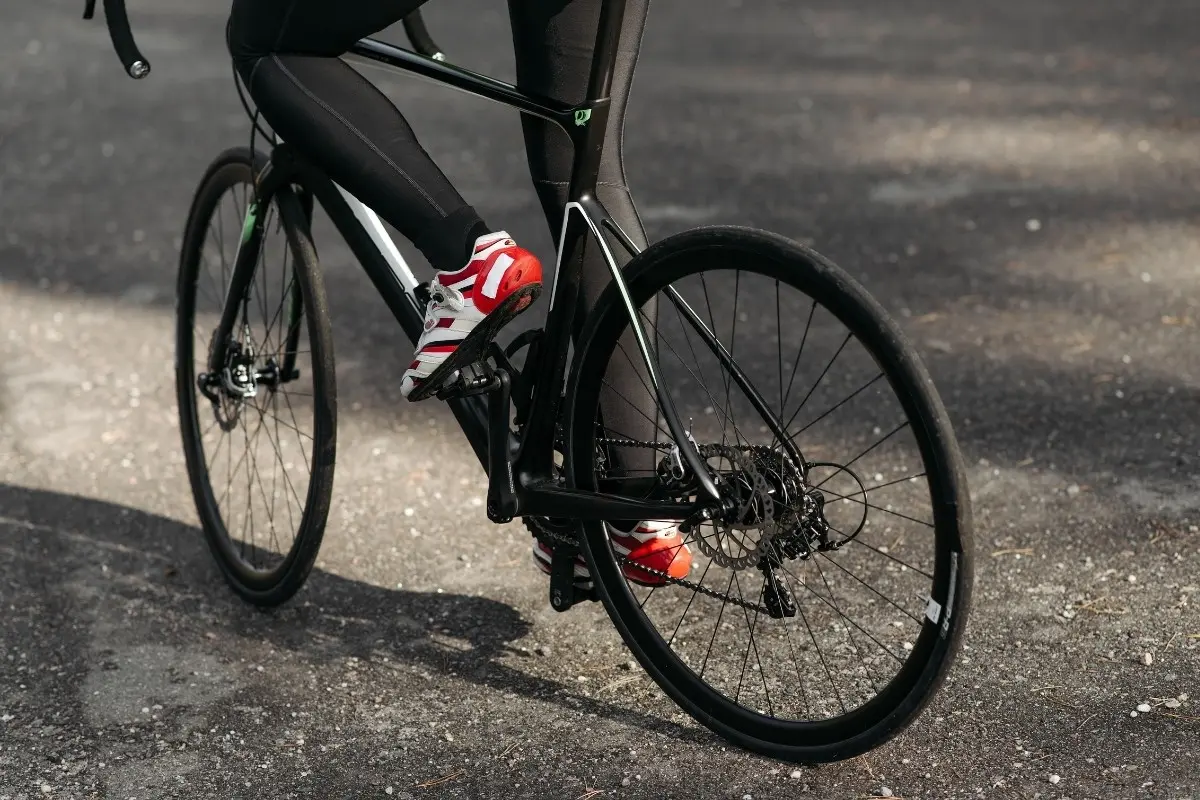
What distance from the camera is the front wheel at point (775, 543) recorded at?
2.39m

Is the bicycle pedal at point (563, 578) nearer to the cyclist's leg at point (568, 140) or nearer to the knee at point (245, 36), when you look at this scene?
the cyclist's leg at point (568, 140)

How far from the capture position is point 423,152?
9.09 feet

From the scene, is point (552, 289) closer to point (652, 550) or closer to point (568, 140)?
point (568, 140)

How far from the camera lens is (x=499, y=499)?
2859mm

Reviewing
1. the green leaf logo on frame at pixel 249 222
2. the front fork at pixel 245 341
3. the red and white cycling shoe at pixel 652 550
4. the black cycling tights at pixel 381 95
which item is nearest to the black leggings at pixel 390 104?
the black cycling tights at pixel 381 95

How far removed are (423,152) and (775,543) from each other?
3.13 ft

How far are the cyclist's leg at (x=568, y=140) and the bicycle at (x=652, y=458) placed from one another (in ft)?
0.08

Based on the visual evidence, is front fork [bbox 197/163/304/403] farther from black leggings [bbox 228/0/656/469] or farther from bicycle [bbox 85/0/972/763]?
black leggings [bbox 228/0/656/469]

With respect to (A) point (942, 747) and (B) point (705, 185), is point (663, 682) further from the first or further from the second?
(B) point (705, 185)

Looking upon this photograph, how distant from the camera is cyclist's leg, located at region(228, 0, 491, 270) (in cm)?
269

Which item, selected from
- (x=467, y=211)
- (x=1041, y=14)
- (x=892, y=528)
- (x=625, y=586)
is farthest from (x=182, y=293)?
(x=1041, y=14)

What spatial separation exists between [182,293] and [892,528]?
1806 millimetres

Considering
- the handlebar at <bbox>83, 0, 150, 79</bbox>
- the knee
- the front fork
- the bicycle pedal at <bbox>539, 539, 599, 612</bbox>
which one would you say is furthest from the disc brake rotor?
the handlebar at <bbox>83, 0, 150, 79</bbox>

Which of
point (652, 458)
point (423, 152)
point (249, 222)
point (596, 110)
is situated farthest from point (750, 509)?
point (249, 222)
